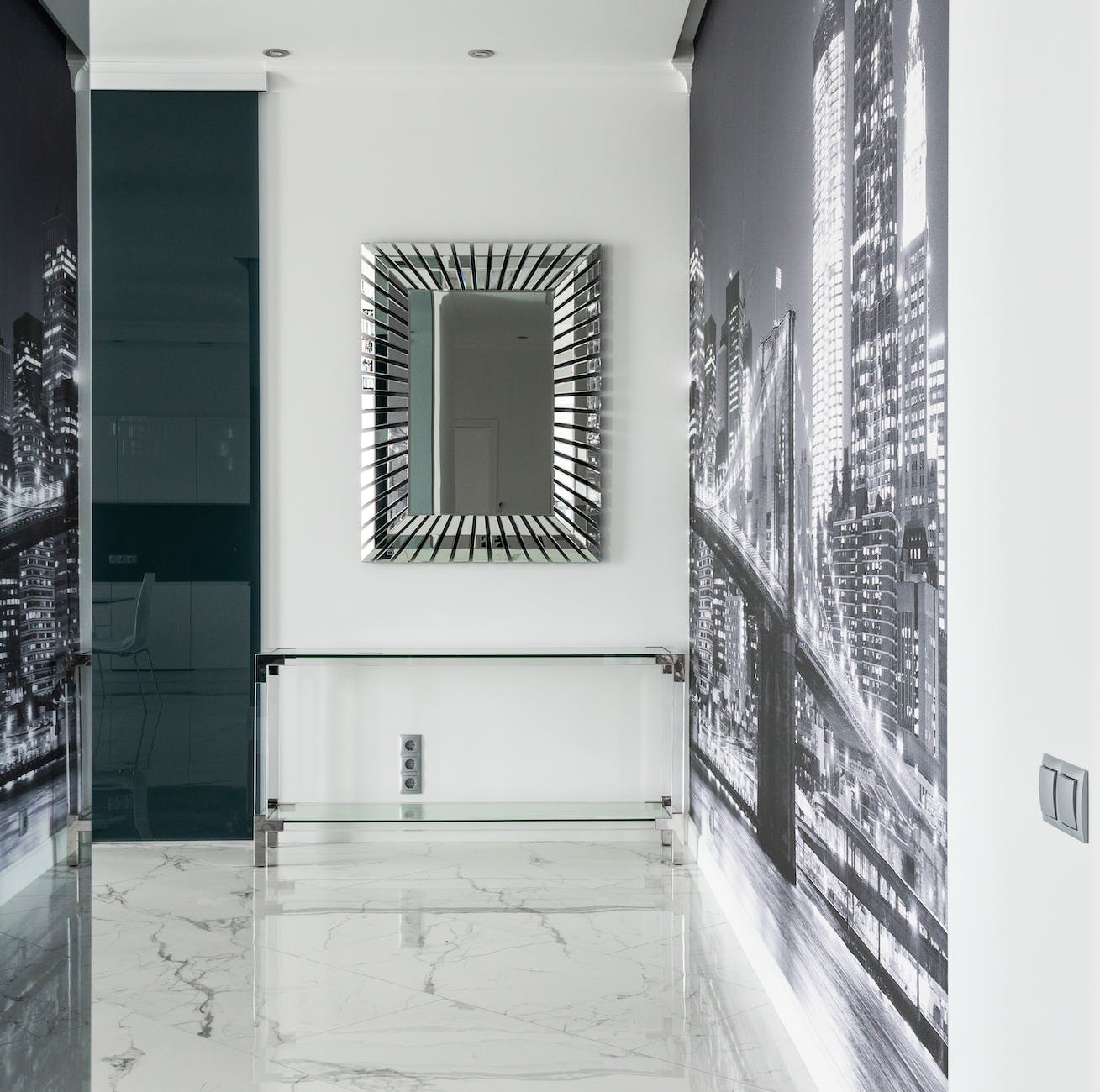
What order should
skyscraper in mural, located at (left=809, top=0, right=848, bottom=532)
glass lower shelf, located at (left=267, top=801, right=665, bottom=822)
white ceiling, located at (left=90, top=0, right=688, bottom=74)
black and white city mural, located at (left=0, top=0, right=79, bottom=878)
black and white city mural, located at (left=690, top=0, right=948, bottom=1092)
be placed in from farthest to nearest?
1. glass lower shelf, located at (left=267, top=801, right=665, bottom=822)
2. white ceiling, located at (left=90, top=0, right=688, bottom=74)
3. skyscraper in mural, located at (left=809, top=0, right=848, bottom=532)
4. black and white city mural, located at (left=690, top=0, right=948, bottom=1092)
5. black and white city mural, located at (left=0, top=0, right=79, bottom=878)

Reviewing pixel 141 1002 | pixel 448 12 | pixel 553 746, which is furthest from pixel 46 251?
pixel 553 746

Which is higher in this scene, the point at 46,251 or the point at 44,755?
the point at 46,251

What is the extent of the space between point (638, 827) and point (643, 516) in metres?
1.04

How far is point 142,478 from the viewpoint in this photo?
3.38 meters

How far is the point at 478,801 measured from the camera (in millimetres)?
3426

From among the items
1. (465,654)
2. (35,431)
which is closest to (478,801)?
(465,654)
